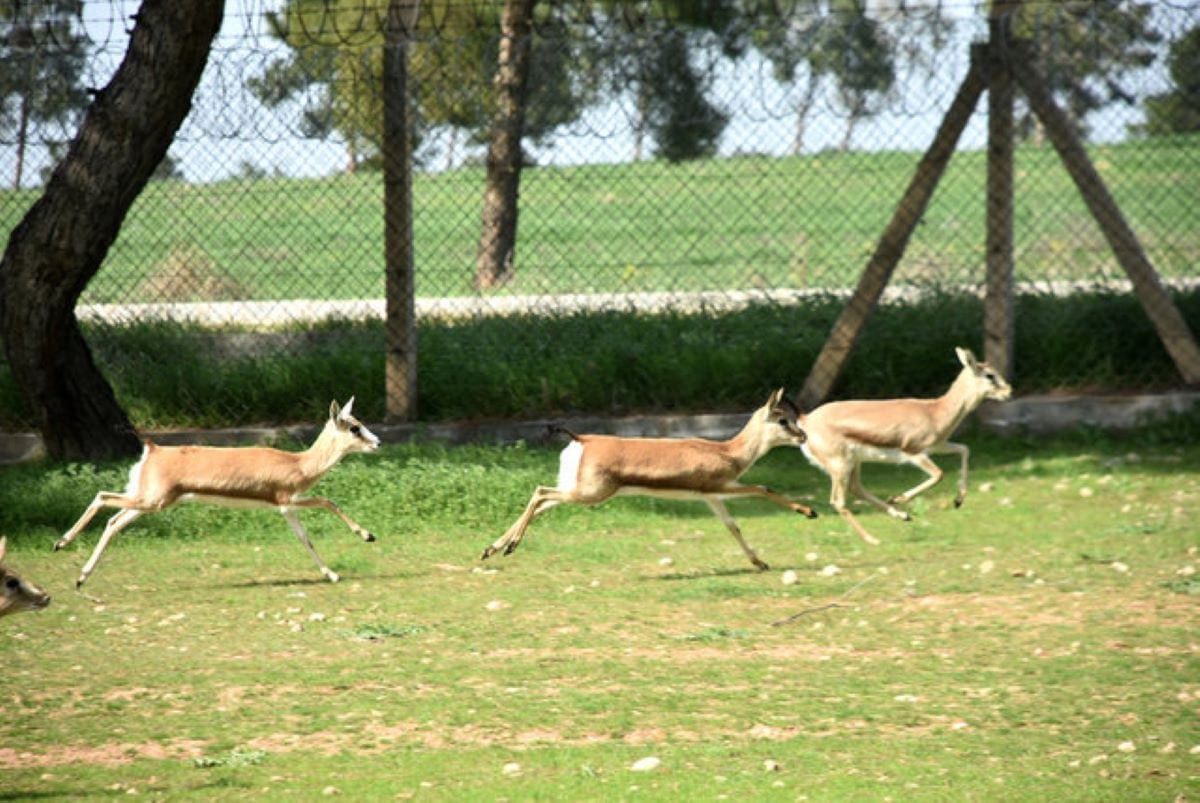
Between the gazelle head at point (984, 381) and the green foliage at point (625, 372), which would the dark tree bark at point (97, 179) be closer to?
the green foliage at point (625, 372)

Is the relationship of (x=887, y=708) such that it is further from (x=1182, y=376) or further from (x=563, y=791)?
(x=1182, y=376)

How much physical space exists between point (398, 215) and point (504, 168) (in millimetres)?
2360

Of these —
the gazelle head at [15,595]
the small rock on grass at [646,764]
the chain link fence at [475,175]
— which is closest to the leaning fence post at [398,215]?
the chain link fence at [475,175]

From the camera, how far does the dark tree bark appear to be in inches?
404

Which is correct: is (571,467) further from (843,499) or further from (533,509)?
(843,499)

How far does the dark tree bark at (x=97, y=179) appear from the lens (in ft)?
33.6

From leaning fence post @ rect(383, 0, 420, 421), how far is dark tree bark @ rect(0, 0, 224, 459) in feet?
3.92

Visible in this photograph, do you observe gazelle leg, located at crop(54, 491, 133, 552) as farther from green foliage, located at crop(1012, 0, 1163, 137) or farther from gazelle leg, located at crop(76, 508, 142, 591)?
green foliage, located at crop(1012, 0, 1163, 137)

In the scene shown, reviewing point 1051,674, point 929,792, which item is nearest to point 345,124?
point 1051,674

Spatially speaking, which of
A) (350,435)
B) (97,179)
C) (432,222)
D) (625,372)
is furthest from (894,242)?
(97,179)

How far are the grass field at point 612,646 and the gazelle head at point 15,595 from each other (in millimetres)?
412

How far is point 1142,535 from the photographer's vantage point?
891 cm

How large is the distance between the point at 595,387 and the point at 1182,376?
367 cm

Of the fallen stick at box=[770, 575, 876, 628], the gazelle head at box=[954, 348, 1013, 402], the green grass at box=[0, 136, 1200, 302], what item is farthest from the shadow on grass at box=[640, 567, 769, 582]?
the green grass at box=[0, 136, 1200, 302]
